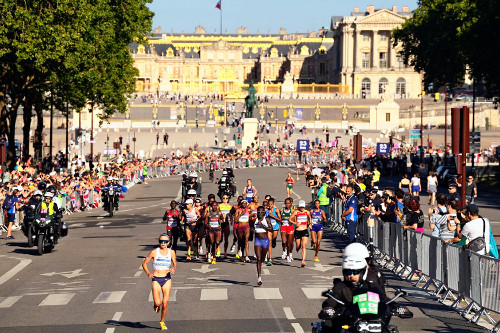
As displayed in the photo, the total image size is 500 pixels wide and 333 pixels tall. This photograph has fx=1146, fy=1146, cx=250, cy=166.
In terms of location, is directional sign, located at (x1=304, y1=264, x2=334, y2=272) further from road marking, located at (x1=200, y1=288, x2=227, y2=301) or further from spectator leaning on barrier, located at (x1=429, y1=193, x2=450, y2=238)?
road marking, located at (x1=200, y1=288, x2=227, y2=301)

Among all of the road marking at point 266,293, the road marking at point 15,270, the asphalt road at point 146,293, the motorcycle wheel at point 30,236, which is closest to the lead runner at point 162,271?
the asphalt road at point 146,293

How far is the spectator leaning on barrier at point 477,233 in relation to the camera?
1814 centimetres

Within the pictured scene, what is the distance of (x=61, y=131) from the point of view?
120 meters

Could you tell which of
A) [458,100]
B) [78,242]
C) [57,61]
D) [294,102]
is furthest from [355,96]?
[78,242]

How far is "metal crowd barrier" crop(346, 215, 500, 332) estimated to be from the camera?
667 inches

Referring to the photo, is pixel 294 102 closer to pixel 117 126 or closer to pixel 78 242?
pixel 117 126

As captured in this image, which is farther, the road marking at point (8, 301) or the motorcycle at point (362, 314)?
the road marking at point (8, 301)

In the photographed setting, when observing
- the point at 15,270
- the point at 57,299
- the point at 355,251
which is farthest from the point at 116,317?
the point at 355,251

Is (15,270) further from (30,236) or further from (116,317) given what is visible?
(116,317)

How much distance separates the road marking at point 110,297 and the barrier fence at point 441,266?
567 centimetres

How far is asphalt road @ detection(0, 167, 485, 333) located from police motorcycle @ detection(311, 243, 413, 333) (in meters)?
5.80

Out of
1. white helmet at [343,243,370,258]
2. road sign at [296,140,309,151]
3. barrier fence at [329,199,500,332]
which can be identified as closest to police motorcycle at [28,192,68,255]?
barrier fence at [329,199,500,332]

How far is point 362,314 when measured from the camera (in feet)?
35.2

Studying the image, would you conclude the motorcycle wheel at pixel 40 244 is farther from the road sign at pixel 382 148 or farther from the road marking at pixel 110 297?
the road sign at pixel 382 148
